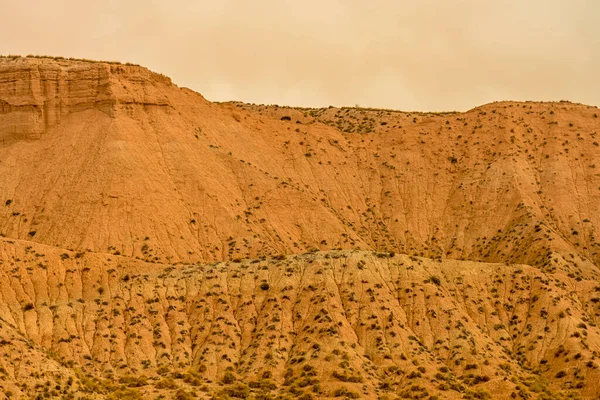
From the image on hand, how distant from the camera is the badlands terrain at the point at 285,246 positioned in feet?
237

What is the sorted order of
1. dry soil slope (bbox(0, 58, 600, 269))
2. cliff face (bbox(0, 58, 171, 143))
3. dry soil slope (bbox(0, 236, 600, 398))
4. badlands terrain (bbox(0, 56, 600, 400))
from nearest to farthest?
dry soil slope (bbox(0, 236, 600, 398)), badlands terrain (bbox(0, 56, 600, 400)), dry soil slope (bbox(0, 58, 600, 269)), cliff face (bbox(0, 58, 171, 143))

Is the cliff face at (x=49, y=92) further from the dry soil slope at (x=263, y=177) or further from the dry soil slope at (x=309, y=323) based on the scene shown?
the dry soil slope at (x=309, y=323)

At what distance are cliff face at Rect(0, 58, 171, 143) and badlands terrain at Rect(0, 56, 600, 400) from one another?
16 cm

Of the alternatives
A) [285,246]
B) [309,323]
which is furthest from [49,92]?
[309,323]

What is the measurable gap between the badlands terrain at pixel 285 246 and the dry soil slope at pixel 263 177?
8.9 inches

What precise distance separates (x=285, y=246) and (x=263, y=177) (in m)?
12.8

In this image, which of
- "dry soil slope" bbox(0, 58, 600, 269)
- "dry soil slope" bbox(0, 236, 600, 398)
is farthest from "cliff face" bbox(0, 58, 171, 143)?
"dry soil slope" bbox(0, 236, 600, 398)

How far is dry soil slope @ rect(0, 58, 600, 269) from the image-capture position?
3804 inches

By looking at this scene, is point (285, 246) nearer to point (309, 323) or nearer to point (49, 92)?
point (309, 323)

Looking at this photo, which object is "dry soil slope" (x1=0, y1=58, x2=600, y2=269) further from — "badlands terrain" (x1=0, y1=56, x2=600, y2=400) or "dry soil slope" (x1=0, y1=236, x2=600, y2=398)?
"dry soil slope" (x1=0, y1=236, x2=600, y2=398)

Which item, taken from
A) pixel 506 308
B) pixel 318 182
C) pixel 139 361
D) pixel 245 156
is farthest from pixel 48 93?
pixel 506 308

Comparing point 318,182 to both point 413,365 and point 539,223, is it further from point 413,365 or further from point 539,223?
point 413,365

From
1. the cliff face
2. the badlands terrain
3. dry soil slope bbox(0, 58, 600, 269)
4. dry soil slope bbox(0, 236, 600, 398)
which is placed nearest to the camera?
dry soil slope bbox(0, 236, 600, 398)

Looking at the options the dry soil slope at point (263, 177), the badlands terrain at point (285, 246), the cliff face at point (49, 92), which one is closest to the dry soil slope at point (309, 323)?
the badlands terrain at point (285, 246)
